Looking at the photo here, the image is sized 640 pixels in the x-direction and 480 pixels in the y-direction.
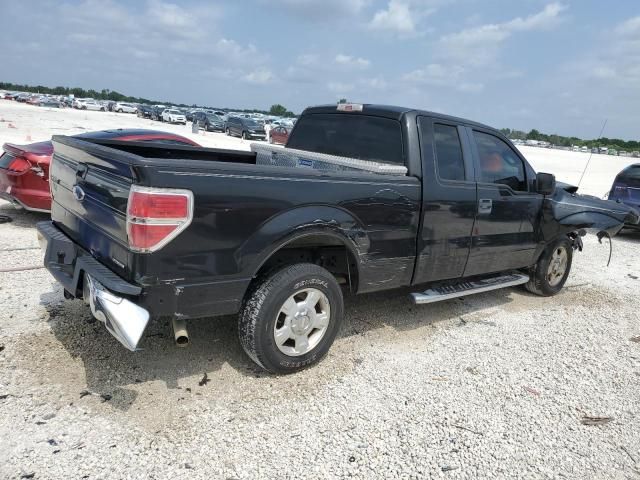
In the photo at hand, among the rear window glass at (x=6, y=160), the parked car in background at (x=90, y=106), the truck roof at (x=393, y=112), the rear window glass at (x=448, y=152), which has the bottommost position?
the parked car in background at (x=90, y=106)

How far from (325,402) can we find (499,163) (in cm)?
309

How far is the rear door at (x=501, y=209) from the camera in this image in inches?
184

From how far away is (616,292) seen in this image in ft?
21.5

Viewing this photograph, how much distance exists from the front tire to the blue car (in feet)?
30.2

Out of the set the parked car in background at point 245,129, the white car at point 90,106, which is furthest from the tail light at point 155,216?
the white car at point 90,106

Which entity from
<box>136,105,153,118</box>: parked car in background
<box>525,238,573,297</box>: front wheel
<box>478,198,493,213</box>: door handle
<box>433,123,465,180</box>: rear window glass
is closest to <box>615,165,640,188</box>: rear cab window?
<box>525,238,573,297</box>: front wheel

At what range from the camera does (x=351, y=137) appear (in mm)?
4629

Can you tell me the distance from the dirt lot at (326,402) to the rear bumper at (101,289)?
0.59 m

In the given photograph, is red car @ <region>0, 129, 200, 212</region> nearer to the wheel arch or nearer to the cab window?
the wheel arch

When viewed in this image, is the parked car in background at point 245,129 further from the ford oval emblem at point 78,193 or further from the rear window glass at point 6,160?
the ford oval emblem at point 78,193

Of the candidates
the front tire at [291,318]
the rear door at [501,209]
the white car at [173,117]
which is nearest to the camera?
the front tire at [291,318]

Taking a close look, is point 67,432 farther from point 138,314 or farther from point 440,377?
point 440,377

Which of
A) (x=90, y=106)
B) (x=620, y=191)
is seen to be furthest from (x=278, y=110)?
(x=620, y=191)

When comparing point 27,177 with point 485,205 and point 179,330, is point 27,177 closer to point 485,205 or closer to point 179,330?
point 179,330
